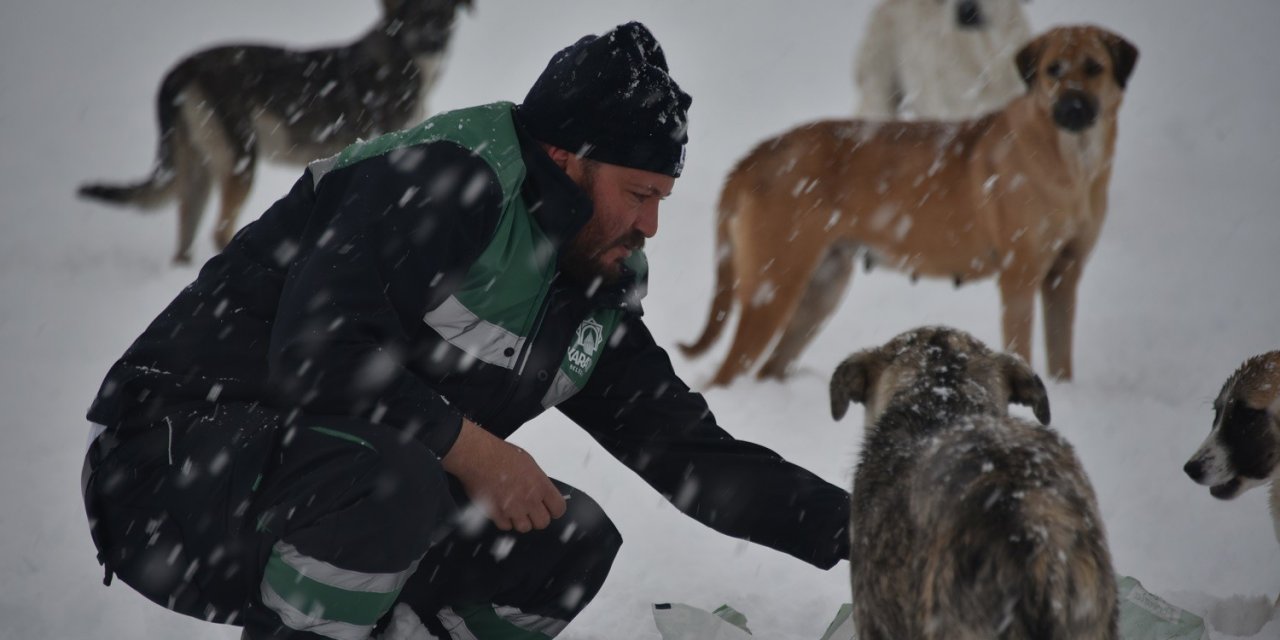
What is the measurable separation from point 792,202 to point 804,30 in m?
8.78

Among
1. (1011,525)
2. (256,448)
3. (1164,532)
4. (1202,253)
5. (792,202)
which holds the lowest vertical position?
(256,448)

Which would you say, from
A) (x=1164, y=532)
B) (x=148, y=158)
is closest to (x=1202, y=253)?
(x=1164, y=532)

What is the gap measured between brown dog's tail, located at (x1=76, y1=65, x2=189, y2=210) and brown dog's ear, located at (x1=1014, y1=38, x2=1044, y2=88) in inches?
221

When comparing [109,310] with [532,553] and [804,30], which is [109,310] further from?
[804,30]

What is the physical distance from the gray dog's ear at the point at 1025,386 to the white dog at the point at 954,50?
6389 millimetres

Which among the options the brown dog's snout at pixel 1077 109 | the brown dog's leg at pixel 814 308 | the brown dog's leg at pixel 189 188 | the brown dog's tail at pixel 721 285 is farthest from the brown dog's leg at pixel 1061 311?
the brown dog's leg at pixel 189 188

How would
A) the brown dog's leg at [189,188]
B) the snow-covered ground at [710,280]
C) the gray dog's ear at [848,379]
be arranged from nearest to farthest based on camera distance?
the gray dog's ear at [848,379], the snow-covered ground at [710,280], the brown dog's leg at [189,188]

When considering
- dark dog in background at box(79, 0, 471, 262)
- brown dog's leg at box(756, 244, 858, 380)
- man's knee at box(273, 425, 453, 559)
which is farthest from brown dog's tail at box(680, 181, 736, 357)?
man's knee at box(273, 425, 453, 559)

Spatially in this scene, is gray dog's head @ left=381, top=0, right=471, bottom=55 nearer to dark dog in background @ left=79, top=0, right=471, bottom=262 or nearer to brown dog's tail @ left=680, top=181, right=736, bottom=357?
dark dog in background @ left=79, top=0, right=471, bottom=262

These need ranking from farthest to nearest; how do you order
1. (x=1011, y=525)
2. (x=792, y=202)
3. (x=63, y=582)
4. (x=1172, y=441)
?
(x=792, y=202) → (x=1172, y=441) → (x=63, y=582) → (x=1011, y=525)

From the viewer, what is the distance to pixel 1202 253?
28.0 feet

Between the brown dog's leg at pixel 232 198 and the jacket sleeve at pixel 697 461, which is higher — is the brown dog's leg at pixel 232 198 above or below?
above

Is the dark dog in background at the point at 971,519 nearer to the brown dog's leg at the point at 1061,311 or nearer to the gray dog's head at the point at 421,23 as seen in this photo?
the brown dog's leg at the point at 1061,311

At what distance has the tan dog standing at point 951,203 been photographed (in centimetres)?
585
